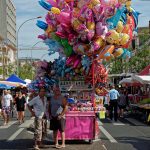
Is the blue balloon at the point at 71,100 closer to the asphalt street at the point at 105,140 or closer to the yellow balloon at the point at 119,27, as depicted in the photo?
the asphalt street at the point at 105,140

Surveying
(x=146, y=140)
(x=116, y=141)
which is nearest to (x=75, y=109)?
(x=116, y=141)

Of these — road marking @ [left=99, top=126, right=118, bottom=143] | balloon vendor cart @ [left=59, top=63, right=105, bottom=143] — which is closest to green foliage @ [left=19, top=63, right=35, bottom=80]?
road marking @ [left=99, top=126, right=118, bottom=143]

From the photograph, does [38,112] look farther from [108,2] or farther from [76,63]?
[108,2]

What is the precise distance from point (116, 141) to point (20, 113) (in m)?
8.35

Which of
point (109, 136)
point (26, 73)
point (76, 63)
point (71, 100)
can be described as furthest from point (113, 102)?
point (26, 73)

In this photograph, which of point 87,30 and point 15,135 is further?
point 15,135

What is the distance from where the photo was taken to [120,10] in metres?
13.1

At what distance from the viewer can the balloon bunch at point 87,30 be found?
12852mm

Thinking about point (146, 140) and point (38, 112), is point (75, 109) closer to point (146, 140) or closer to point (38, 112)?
point (38, 112)

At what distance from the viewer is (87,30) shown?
12.8 m

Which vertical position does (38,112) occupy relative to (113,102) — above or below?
below

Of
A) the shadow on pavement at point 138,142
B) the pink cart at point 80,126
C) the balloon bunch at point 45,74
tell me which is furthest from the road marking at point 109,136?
the balloon bunch at point 45,74

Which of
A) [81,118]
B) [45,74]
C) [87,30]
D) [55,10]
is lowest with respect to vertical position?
[81,118]

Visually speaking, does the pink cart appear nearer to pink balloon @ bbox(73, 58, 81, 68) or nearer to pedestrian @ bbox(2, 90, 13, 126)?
pink balloon @ bbox(73, 58, 81, 68)
